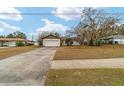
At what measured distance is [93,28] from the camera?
11.4 meters

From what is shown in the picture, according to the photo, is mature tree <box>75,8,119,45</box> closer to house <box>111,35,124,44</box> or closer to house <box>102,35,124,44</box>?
house <box>102,35,124,44</box>

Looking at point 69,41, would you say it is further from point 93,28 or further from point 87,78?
point 87,78

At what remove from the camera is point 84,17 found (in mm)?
10180

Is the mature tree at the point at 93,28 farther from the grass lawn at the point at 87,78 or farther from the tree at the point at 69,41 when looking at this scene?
the grass lawn at the point at 87,78

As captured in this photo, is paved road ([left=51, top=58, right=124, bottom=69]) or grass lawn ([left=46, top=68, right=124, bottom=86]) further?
paved road ([left=51, top=58, right=124, bottom=69])

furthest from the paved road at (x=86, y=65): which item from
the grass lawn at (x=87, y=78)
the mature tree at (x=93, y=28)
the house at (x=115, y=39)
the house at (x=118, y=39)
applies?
the house at (x=118, y=39)

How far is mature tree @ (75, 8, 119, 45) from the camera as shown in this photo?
10.3 metres

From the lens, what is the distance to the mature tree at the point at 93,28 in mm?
10343

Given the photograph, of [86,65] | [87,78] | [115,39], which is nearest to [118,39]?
[115,39]

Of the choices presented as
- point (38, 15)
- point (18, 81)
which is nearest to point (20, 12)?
point (38, 15)

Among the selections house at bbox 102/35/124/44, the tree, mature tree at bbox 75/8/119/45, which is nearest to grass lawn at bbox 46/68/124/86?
house at bbox 102/35/124/44

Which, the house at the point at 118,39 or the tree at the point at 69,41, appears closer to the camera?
the house at the point at 118,39

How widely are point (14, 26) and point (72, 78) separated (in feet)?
9.32
